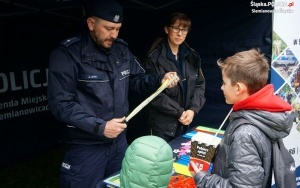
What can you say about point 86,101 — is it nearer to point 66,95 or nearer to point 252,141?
point 66,95

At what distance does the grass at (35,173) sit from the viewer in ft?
12.1

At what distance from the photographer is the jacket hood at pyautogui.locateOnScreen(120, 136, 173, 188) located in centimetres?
127

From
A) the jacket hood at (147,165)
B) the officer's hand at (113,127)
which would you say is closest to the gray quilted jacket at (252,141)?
the jacket hood at (147,165)

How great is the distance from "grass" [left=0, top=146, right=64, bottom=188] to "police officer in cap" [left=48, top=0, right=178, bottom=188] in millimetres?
1746

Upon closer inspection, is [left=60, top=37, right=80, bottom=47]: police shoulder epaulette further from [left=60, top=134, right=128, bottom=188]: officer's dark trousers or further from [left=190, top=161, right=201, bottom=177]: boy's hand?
[left=190, top=161, right=201, bottom=177]: boy's hand

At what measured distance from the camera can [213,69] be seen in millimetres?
3658

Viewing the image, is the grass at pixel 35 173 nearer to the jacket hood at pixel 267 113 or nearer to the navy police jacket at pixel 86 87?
the navy police jacket at pixel 86 87

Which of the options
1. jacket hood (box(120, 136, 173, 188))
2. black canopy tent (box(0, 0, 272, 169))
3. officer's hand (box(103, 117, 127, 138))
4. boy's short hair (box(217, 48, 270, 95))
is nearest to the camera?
jacket hood (box(120, 136, 173, 188))

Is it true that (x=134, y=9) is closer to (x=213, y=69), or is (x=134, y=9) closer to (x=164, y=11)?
(x=164, y=11)

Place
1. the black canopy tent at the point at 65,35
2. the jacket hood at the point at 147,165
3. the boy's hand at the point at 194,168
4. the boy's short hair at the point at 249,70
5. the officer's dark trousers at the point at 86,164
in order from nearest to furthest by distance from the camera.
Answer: the jacket hood at the point at 147,165 → the boy's short hair at the point at 249,70 → the boy's hand at the point at 194,168 → the officer's dark trousers at the point at 86,164 → the black canopy tent at the point at 65,35

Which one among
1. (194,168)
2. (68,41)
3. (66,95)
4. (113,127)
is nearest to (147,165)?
(194,168)

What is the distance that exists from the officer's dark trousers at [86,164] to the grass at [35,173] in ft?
5.54

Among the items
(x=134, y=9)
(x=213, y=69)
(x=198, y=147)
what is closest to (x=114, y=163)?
(x=198, y=147)

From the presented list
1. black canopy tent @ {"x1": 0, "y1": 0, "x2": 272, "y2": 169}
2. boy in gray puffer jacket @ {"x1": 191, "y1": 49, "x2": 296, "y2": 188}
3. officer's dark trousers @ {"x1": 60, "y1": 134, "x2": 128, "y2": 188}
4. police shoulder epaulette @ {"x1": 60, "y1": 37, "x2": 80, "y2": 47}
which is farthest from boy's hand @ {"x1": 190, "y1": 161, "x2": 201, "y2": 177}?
black canopy tent @ {"x1": 0, "y1": 0, "x2": 272, "y2": 169}
